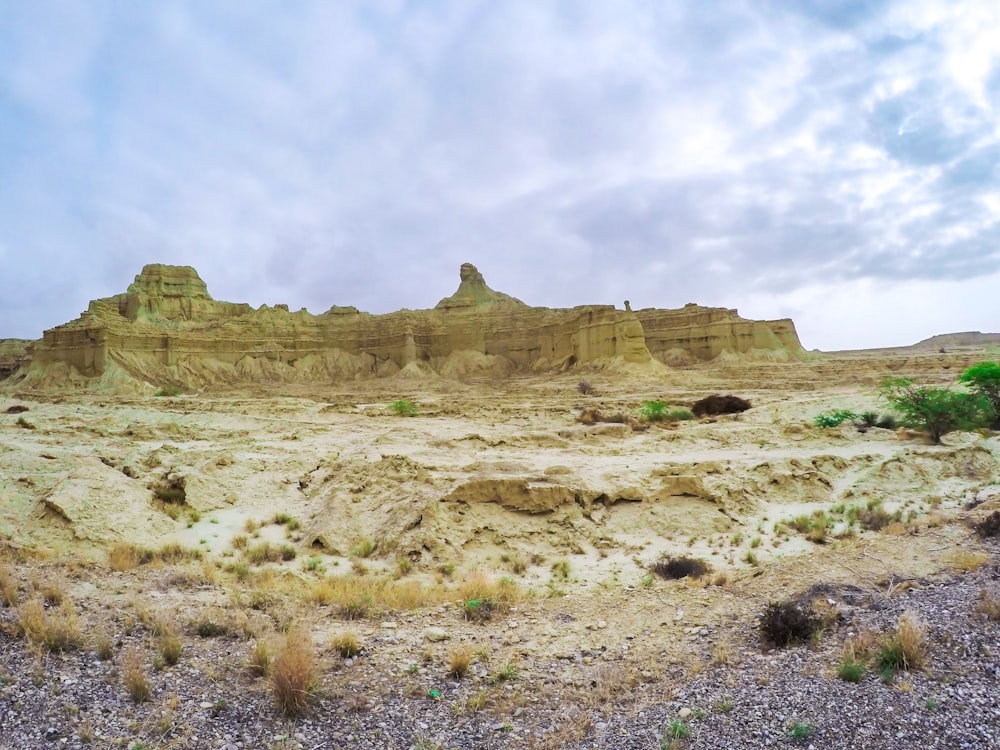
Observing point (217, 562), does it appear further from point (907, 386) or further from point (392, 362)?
point (392, 362)

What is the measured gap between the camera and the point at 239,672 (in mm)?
5098

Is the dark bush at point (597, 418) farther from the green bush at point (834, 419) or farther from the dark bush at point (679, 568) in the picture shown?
the dark bush at point (679, 568)

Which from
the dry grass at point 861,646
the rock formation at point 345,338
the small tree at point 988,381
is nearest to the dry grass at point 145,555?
the dry grass at point 861,646

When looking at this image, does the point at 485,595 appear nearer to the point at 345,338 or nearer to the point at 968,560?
the point at 968,560

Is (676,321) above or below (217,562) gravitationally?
above

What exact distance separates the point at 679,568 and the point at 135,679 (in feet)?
21.8

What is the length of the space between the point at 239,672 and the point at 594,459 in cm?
1085

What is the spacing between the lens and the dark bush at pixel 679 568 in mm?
8445

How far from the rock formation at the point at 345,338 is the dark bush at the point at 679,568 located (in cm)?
4203

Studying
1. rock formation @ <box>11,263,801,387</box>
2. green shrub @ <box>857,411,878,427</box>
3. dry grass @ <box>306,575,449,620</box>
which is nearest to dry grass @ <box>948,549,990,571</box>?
dry grass @ <box>306,575,449,620</box>

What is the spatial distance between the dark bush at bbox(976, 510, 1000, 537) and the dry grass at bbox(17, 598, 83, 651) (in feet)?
33.7

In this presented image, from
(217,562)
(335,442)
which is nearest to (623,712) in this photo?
(217,562)

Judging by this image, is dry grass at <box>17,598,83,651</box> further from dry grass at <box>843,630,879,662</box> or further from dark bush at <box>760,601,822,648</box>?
dry grass at <box>843,630,879,662</box>

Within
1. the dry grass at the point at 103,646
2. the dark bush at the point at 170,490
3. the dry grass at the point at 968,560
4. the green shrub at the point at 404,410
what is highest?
the green shrub at the point at 404,410
